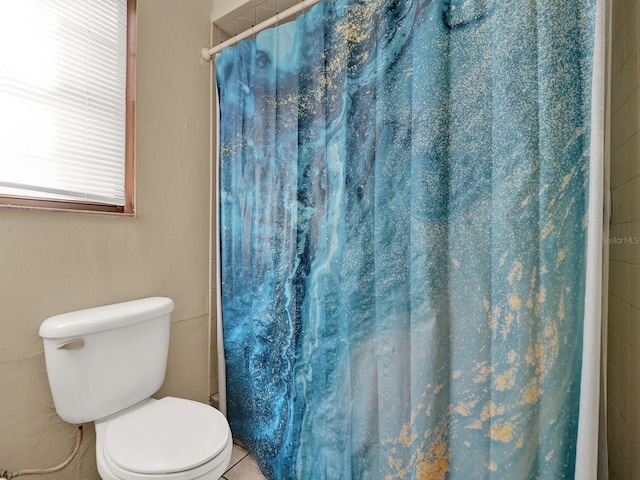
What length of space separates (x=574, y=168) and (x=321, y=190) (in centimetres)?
78

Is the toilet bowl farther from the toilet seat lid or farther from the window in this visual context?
the window

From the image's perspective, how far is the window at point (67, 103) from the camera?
3.51 ft

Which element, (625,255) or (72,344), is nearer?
(625,255)

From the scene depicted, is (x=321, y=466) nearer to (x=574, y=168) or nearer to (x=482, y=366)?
(x=482, y=366)

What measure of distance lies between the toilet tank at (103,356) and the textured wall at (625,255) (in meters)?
1.54

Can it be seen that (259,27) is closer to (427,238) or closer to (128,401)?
(427,238)

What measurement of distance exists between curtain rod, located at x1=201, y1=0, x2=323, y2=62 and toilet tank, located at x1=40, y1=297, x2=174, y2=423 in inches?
50.1

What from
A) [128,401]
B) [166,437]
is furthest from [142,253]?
[166,437]

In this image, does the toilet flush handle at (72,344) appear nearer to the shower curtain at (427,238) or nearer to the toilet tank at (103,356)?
the toilet tank at (103,356)

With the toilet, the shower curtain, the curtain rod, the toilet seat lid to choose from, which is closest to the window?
the curtain rod

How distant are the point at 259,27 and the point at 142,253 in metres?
1.15

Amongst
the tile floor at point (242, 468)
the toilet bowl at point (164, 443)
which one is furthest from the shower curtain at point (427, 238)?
the toilet bowl at point (164, 443)

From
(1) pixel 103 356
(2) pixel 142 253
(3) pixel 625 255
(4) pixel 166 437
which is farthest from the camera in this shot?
(2) pixel 142 253

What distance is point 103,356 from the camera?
1.13 metres
